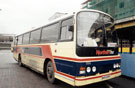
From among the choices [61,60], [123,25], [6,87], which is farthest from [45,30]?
[123,25]

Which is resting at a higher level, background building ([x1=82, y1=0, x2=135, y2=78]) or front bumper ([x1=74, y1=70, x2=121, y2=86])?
background building ([x1=82, y1=0, x2=135, y2=78])

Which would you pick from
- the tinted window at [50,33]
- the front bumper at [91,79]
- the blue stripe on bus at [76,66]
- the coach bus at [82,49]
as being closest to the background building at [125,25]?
the coach bus at [82,49]

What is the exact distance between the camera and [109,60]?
467 centimetres

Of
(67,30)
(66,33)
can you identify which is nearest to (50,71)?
(66,33)

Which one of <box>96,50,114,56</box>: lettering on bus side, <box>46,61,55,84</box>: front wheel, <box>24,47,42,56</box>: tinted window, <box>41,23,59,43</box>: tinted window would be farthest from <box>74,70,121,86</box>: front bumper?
<box>24,47,42,56</box>: tinted window

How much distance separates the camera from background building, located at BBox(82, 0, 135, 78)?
6523mm

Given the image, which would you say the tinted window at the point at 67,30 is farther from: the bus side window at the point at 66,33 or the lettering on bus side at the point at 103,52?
the lettering on bus side at the point at 103,52

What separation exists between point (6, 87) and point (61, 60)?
7.89ft

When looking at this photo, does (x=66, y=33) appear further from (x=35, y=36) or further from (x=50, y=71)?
(x=35, y=36)

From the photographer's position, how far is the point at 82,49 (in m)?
3.98

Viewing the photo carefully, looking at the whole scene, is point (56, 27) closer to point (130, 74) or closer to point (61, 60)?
point (61, 60)

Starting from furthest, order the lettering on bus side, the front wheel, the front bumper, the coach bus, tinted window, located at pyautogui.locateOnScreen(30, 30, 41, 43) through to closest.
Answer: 1. tinted window, located at pyautogui.locateOnScreen(30, 30, 41, 43)
2. the front wheel
3. the lettering on bus side
4. the coach bus
5. the front bumper

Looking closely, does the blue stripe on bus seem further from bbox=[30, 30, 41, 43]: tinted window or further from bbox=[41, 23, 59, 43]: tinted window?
bbox=[30, 30, 41, 43]: tinted window

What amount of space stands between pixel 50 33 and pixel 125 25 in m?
4.46
